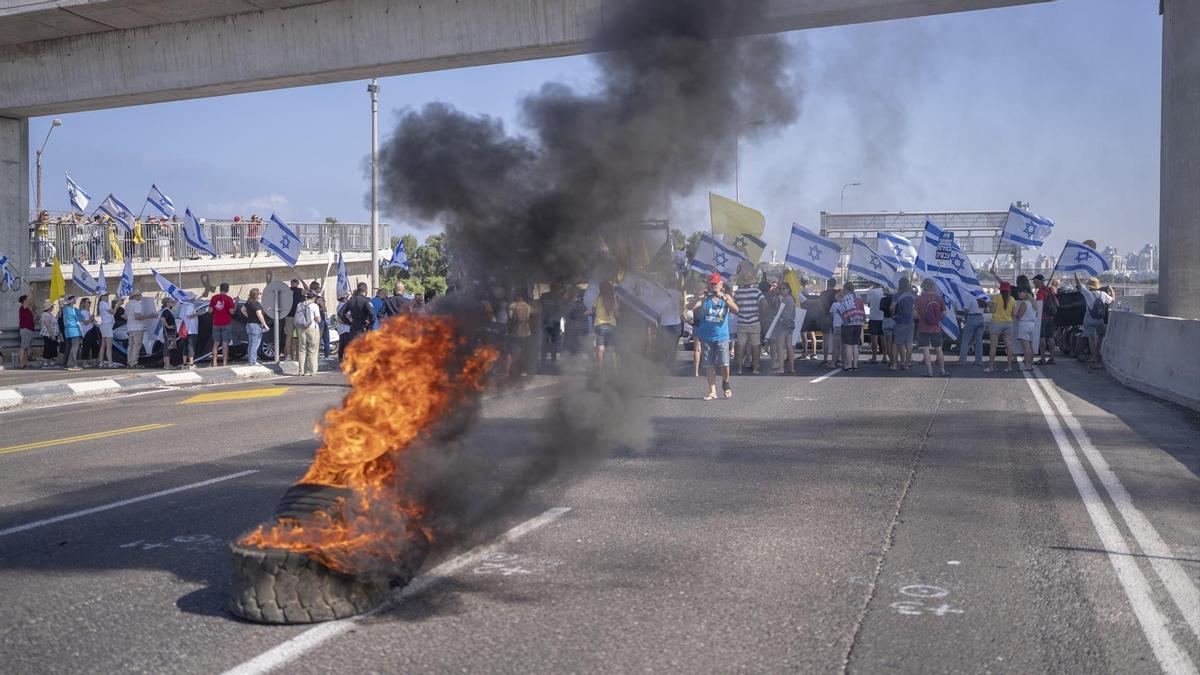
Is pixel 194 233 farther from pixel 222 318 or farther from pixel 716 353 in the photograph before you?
pixel 716 353

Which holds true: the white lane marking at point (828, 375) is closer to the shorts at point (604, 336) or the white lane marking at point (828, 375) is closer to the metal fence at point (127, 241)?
the shorts at point (604, 336)

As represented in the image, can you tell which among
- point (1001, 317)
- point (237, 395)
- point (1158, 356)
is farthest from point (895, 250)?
point (237, 395)

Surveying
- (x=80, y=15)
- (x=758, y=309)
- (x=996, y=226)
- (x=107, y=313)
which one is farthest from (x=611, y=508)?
(x=996, y=226)

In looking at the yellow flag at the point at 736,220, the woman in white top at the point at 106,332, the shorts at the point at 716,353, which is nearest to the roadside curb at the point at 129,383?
the woman in white top at the point at 106,332

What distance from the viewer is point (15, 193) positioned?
79.5 feet

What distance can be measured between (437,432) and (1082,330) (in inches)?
743

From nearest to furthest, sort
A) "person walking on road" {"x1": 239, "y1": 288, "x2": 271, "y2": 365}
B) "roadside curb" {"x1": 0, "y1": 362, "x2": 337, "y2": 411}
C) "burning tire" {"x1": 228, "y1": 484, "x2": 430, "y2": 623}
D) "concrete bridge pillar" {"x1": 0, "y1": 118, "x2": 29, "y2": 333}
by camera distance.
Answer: "burning tire" {"x1": 228, "y1": 484, "x2": 430, "y2": 623} < "roadside curb" {"x1": 0, "y1": 362, "x2": 337, "y2": 411} < "person walking on road" {"x1": 239, "y1": 288, "x2": 271, "y2": 365} < "concrete bridge pillar" {"x1": 0, "y1": 118, "x2": 29, "y2": 333}

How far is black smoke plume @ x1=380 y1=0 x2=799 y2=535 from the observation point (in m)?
6.81

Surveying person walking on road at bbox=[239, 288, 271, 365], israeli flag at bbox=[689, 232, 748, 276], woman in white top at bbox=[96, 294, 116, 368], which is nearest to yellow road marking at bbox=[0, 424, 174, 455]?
israeli flag at bbox=[689, 232, 748, 276]

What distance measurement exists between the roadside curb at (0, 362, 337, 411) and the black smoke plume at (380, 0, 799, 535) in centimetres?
1145

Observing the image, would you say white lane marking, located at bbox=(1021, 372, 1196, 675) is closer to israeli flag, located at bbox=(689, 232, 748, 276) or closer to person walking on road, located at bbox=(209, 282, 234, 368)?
israeli flag, located at bbox=(689, 232, 748, 276)

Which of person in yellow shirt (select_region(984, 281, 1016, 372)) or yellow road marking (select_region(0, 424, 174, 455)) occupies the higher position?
person in yellow shirt (select_region(984, 281, 1016, 372))

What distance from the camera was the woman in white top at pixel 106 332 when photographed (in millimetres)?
22469

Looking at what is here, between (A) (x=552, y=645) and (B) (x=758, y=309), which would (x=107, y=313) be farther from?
(A) (x=552, y=645)
